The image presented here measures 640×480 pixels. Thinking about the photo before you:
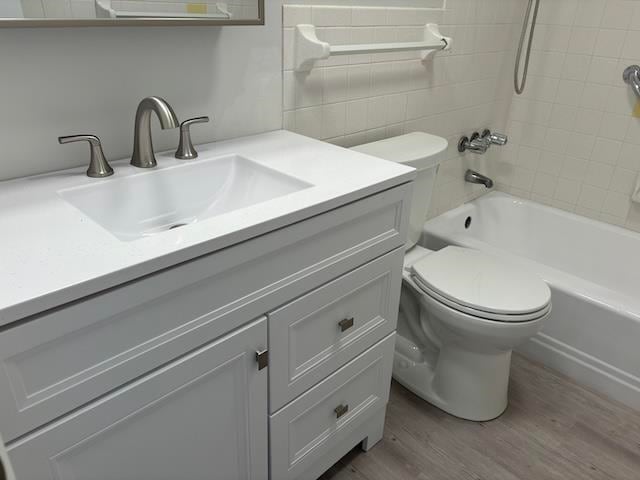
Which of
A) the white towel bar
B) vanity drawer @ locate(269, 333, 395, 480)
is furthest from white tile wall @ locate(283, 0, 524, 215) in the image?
vanity drawer @ locate(269, 333, 395, 480)

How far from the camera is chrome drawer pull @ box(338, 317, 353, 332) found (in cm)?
118

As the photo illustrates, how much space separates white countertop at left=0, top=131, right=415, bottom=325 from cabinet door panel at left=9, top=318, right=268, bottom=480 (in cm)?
21

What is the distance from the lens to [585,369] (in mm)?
1834

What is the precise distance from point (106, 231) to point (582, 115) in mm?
2106

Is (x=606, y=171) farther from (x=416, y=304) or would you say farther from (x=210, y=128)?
(x=210, y=128)

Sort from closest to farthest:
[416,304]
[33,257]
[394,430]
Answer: [33,257] → [394,430] → [416,304]

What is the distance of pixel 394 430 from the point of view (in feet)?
5.36

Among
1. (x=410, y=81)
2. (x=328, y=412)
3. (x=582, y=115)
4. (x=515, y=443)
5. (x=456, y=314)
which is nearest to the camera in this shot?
(x=328, y=412)

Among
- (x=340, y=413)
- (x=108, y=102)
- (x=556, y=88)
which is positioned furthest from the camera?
(x=556, y=88)

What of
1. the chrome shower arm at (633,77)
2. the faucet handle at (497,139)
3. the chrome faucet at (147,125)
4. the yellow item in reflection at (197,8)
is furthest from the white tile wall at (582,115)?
the chrome faucet at (147,125)

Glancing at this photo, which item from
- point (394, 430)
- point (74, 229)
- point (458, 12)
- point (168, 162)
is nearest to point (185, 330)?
point (74, 229)

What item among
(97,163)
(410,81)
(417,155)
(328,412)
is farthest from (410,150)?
(97,163)

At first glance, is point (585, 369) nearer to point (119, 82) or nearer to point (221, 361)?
point (221, 361)

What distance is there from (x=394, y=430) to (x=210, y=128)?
111cm
